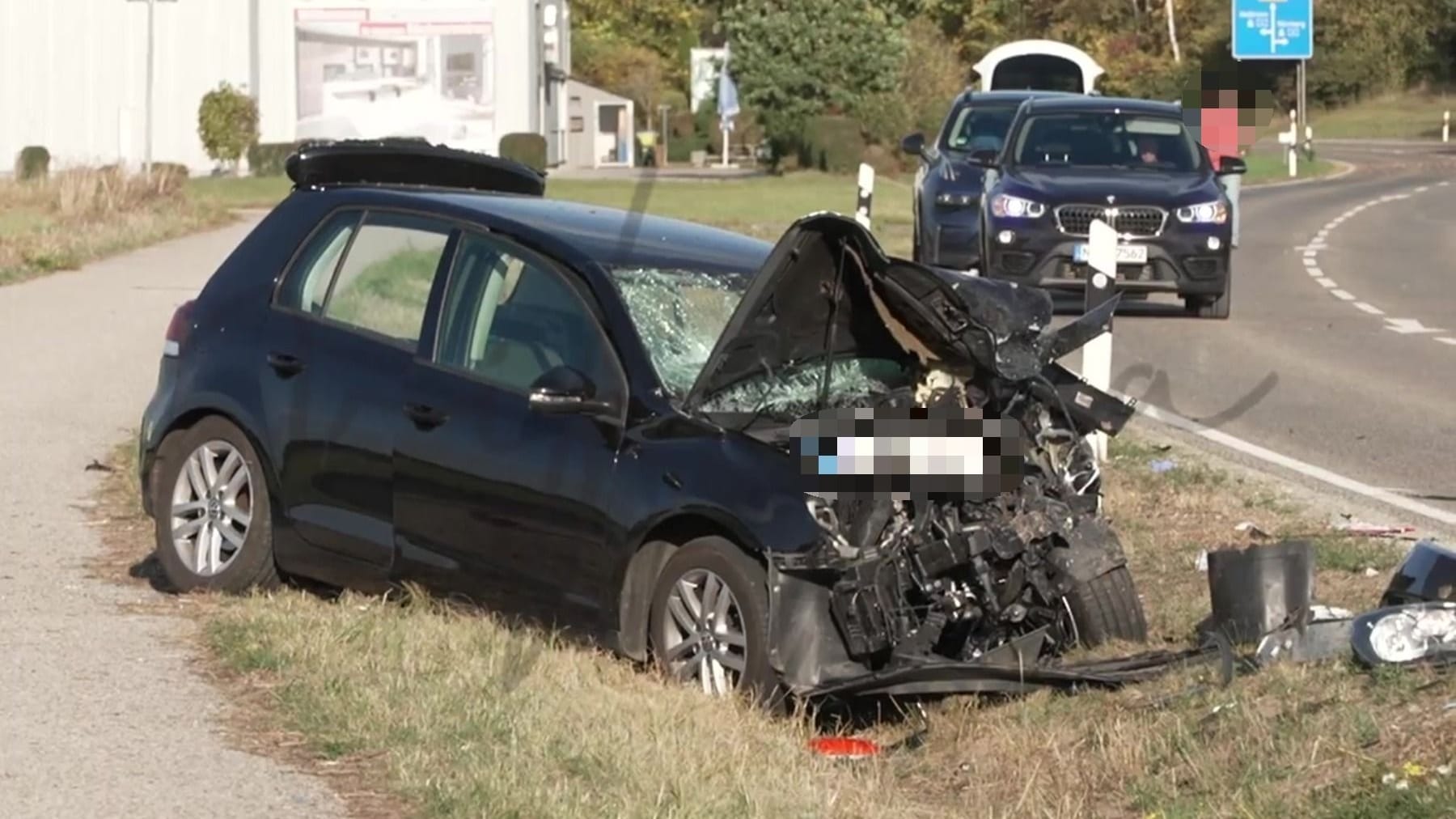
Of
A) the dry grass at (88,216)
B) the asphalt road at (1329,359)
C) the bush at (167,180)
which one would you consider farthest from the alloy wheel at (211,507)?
the bush at (167,180)

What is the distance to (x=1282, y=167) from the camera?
6156 centimetres

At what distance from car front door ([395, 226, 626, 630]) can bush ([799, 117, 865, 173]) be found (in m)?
51.5

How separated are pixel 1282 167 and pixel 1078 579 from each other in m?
56.1

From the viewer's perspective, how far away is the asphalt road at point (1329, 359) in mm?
12688

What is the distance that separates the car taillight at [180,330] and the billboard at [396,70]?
59337 millimetres

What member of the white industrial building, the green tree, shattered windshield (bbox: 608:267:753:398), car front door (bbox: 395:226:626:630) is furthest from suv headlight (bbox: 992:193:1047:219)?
the white industrial building

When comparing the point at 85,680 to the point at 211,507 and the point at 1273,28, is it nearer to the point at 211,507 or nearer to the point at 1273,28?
the point at 211,507

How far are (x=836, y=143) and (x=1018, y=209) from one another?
4110 centimetres

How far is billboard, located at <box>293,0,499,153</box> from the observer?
6812cm

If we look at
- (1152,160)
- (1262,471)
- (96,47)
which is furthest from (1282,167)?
(1262,471)

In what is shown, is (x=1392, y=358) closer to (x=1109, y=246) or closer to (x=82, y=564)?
(x=1109, y=246)

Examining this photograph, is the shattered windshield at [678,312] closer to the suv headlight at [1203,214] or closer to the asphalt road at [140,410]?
the asphalt road at [140,410]

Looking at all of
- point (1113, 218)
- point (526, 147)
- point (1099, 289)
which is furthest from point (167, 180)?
point (1099, 289)

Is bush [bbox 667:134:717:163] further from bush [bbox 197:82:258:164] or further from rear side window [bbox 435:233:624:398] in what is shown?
rear side window [bbox 435:233:624:398]
